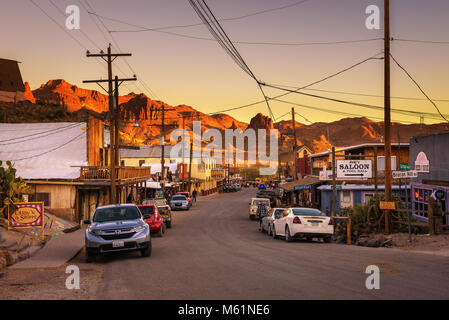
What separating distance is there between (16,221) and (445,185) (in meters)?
19.3

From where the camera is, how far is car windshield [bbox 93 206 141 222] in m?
15.7

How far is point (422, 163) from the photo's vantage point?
25281 millimetres

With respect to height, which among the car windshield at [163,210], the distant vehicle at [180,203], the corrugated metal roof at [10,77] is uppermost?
the corrugated metal roof at [10,77]

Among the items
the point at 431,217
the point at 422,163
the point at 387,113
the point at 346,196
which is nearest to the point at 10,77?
the point at 346,196

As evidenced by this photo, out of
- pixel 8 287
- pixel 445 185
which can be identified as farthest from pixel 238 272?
pixel 445 185

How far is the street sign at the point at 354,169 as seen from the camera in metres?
23.2

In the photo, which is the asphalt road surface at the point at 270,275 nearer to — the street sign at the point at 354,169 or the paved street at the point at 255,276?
the paved street at the point at 255,276

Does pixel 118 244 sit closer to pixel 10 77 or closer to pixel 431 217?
pixel 431 217

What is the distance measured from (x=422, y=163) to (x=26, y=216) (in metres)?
19.6

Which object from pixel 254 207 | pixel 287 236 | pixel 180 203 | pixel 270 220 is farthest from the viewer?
pixel 180 203

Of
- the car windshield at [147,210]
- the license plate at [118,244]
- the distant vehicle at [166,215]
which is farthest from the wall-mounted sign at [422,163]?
the license plate at [118,244]

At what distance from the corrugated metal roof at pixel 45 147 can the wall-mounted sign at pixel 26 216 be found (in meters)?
14.3

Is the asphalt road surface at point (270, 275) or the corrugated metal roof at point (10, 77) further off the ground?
the corrugated metal roof at point (10, 77)
